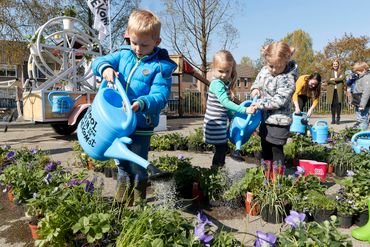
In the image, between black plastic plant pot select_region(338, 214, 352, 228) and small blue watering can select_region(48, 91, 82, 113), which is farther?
small blue watering can select_region(48, 91, 82, 113)

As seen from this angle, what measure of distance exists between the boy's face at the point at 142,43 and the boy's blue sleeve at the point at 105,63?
0.15m

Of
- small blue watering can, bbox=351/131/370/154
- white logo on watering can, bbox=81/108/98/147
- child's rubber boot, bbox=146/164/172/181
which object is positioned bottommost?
small blue watering can, bbox=351/131/370/154

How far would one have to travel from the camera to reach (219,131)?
10.2 feet

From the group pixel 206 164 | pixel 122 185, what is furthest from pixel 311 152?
pixel 122 185

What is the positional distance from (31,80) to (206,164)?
4.68 metres

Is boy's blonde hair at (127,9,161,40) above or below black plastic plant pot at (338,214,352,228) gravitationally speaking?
above

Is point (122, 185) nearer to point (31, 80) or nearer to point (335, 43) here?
point (31, 80)

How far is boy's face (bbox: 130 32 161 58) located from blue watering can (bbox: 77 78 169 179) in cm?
35

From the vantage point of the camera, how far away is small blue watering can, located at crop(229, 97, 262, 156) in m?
2.82

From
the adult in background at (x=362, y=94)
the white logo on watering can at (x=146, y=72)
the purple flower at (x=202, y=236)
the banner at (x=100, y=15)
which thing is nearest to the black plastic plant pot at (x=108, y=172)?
the white logo on watering can at (x=146, y=72)

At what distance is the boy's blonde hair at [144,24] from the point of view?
2113mm

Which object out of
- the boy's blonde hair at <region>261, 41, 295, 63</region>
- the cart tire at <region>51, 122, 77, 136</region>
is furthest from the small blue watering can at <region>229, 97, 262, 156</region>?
the cart tire at <region>51, 122, 77, 136</region>

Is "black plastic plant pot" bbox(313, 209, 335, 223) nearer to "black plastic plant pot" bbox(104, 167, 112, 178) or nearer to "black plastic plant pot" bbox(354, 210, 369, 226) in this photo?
"black plastic plant pot" bbox(354, 210, 369, 226)

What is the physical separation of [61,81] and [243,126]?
5.76 meters
